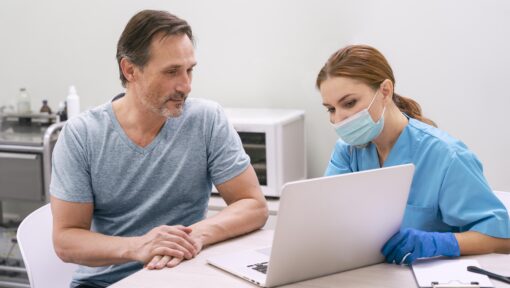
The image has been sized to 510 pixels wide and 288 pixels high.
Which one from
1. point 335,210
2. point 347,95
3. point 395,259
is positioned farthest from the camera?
point 347,95

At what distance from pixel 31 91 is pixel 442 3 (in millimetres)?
2208

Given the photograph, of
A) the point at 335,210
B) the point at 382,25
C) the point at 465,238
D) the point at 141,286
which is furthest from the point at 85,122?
the point at 382,25

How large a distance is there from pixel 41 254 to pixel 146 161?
382 mm

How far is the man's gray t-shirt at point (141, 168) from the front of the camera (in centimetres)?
210

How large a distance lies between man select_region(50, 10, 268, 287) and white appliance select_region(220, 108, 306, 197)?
1.04 metres

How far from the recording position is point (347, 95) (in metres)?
1.95

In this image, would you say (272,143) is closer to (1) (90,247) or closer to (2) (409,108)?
(2) (409,108)

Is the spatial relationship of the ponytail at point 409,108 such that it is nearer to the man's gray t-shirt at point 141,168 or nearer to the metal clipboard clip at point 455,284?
the man's gray t-shirt at point 141,168

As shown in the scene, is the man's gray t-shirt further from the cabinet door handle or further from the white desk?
the cabinet door handle

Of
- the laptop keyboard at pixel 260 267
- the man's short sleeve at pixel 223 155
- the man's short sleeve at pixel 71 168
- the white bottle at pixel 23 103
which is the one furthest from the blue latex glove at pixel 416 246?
the white bottle at pixel 23 103

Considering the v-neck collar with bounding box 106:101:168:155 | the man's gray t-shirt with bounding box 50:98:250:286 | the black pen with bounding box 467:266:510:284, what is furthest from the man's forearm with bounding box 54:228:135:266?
the black pen with bounding box 467:266:510:284

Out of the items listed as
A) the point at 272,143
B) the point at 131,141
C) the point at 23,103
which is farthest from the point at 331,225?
the point at 23,103

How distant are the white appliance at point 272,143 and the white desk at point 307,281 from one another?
149 centimetres

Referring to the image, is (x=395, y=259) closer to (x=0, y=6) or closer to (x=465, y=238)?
(x=465, y=238)
